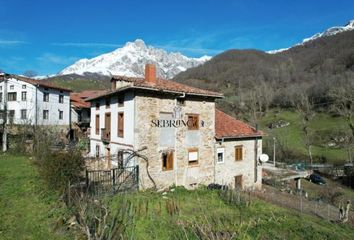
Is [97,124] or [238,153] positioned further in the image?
[97,124]

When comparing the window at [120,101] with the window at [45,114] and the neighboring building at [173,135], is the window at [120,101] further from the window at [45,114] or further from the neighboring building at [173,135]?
the window at [45,114]

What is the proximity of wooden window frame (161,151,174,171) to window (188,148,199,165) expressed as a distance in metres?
1.53

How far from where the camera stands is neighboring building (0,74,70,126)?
43.1 metres

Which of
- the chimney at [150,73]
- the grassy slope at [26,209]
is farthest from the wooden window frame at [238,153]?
the grassy slope at [26,209]

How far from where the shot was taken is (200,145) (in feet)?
76.0

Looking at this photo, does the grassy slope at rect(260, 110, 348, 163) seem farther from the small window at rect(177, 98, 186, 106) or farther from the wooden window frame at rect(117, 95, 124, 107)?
the wooden window frame at rect(117, 95, 124, 107)

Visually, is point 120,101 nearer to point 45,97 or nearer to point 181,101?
point 181,101

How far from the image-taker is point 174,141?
2164cm

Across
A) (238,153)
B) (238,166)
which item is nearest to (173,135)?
(238,153)

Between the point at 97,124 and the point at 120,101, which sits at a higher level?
the point at 120,101

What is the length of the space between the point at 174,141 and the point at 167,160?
137cm

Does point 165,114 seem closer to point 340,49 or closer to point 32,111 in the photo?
point 32,111

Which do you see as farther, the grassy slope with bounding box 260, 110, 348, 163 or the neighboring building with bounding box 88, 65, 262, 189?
the grassy slope with bounding box 260, 110, 348, 163

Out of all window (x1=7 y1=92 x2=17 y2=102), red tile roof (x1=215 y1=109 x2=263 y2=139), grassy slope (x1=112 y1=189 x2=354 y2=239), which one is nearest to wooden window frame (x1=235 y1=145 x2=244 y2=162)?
red tile roof (x1=215 y1=109 x2=263 y2=139)
